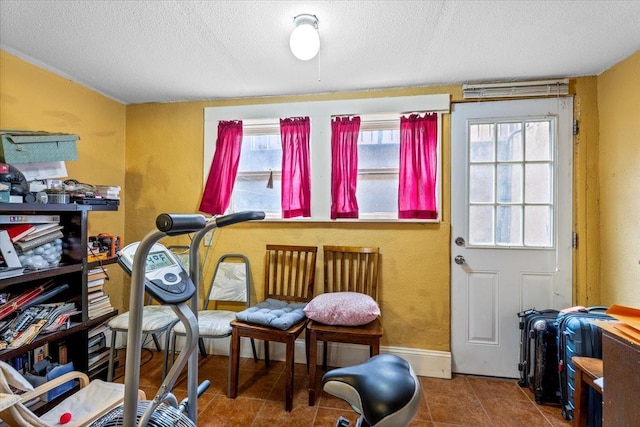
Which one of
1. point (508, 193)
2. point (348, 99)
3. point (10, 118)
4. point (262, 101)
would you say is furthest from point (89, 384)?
point (508, 193)

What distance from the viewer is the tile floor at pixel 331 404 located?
178 centimetres

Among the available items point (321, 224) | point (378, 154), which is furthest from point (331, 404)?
point (378, 154)

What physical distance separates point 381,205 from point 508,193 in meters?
0.93

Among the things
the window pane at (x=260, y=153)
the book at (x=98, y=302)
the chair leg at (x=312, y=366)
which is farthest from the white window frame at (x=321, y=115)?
the book at (x=98, y=302)

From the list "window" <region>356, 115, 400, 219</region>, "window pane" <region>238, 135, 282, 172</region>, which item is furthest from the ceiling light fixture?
"window pane" <region>238, 135, 282, 172</region>

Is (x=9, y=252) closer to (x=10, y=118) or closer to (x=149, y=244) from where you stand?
(x=10, y=118)

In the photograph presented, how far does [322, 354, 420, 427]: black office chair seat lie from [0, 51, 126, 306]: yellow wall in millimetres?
2407

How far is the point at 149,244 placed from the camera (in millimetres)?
826

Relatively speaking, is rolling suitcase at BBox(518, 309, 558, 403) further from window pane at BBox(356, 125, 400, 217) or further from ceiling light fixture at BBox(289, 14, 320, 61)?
ceiling light fixture at BBox(289, 14, 320, 61)

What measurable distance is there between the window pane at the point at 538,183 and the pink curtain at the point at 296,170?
165cm

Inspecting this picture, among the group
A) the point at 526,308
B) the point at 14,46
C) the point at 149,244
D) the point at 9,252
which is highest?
the point at 14,46

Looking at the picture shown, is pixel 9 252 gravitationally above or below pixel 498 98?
below

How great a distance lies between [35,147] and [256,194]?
1410mm

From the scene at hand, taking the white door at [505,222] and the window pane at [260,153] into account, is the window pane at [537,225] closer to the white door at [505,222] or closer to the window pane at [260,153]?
the white door at [505,222]
